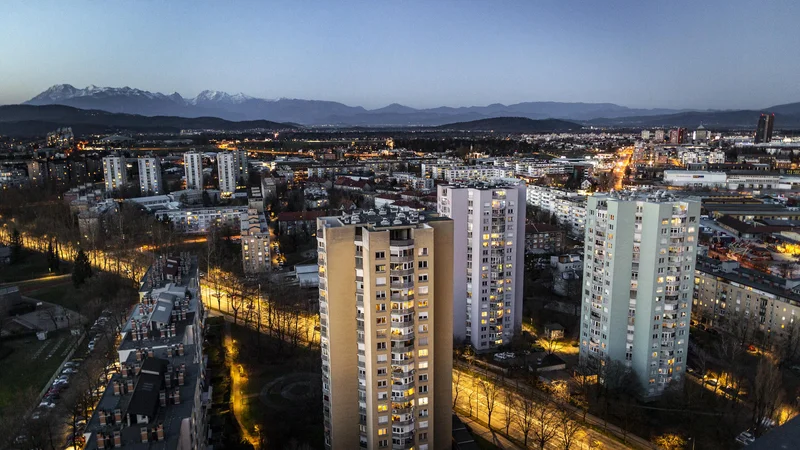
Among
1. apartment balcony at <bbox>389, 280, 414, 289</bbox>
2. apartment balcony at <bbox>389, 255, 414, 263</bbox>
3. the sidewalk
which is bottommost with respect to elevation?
the sidewalk

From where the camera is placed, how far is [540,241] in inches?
1131

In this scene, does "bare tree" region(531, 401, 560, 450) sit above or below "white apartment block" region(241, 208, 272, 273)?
below

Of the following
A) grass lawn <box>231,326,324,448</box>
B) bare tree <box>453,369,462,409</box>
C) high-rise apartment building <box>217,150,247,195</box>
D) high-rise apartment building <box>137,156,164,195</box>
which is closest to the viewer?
grass lawn <box>231,326,324,448</box>

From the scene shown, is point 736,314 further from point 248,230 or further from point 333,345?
point 248,230

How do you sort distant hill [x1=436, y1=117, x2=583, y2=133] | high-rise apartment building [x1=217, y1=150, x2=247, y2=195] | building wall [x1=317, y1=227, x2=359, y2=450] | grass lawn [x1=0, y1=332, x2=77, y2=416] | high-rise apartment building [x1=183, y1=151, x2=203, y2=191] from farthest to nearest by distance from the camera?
distant hill [x1=436, y1=117, x2=583, y2=133] < high-rise apartment building [x1=183, y1=151, x2=203, y2=191] < high-rise apartment building [x1=217, y1=150, x2=247, y2=195] < grass lawn [x1=0, y1=332, x2=77, y2=416] < building wall [x1=317, y1=227, x2=359, y2=450]

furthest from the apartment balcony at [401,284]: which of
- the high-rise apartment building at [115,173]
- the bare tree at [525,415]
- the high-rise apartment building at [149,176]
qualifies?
the high-rise apartment building at [115,173]

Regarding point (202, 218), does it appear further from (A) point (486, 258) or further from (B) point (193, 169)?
(A) point (486, 258)

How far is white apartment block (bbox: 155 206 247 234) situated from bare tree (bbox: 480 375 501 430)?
21830 mm

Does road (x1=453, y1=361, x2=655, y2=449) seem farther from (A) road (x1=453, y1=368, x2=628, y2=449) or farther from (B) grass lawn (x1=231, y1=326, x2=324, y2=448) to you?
(B) grass lawn (x1=231, y1=326, x2=324, y2=448)

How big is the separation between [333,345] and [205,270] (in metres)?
17.0

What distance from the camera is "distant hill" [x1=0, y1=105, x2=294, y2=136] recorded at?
3979 inches

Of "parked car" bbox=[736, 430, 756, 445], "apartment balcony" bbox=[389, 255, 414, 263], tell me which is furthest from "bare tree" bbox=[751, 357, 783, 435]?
"apartment balcony" bbox=[389, 255, 414, 263]

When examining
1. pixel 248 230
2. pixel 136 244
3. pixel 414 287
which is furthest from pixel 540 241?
pixel 136 244

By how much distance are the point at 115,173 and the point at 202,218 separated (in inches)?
589
